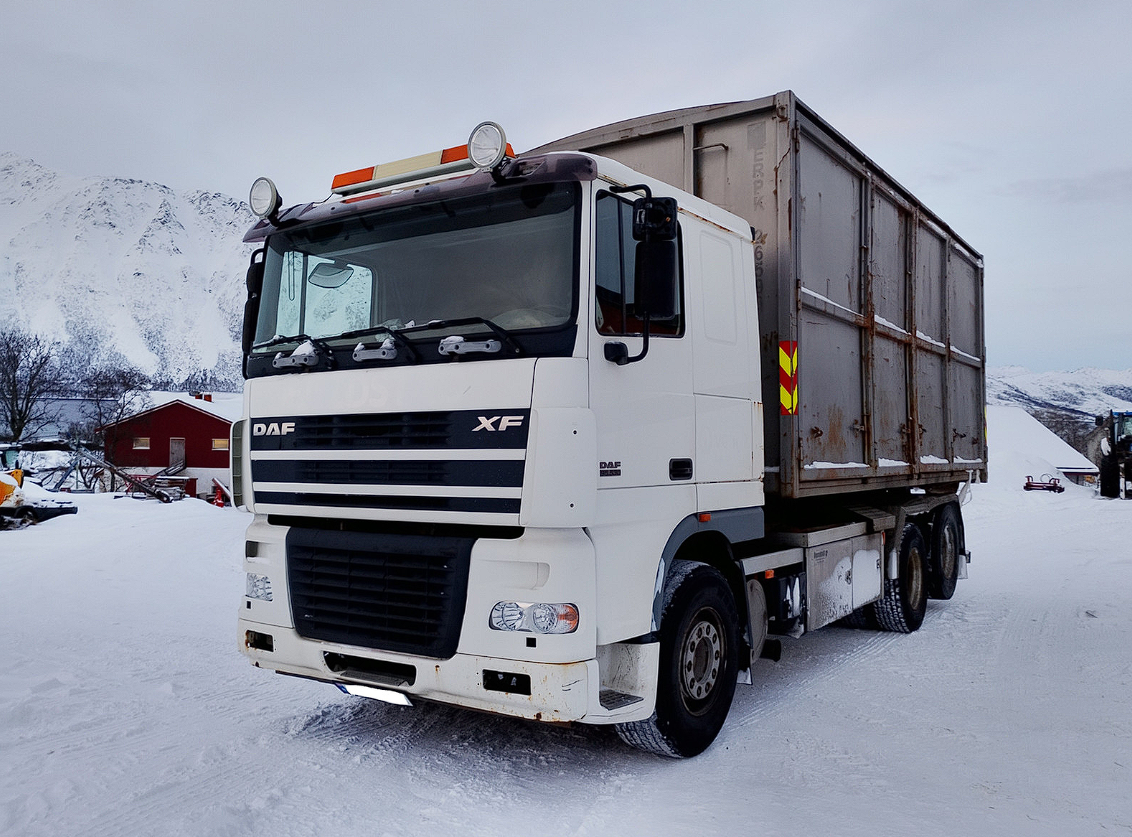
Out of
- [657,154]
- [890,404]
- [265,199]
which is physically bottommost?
[890,404]

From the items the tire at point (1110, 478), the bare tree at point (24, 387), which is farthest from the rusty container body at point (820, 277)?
the bare tree at point (24, 387)

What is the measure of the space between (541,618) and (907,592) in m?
5.38

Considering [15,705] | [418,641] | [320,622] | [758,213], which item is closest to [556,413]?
[418,641]

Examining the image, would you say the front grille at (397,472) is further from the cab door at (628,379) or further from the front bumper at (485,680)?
the front bumper at (485,680)

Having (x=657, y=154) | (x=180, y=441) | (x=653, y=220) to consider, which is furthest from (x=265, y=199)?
(x=180, y=441)

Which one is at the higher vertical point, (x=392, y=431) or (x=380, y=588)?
(x=392, y=431)

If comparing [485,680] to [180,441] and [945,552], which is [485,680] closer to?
[945,552]

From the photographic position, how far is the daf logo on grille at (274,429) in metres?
4.68

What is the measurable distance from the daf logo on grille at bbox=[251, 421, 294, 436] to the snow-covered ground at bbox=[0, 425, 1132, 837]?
1.65m

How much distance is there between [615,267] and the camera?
4203mm

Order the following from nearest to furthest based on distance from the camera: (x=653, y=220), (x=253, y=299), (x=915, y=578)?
(x=653, y=220), (x=253, y=299), (x=915, y=578)

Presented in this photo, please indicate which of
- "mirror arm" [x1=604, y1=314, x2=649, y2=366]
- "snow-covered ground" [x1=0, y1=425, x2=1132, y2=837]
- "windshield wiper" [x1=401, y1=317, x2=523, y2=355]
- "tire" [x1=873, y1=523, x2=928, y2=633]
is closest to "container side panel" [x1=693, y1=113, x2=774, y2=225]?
"mirror arm" [x1=604, y1=314, x2=649, y2=366]

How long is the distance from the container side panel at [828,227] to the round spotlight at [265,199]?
3255 millimetres

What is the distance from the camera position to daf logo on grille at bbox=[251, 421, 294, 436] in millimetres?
4676
